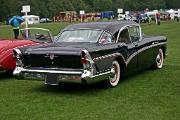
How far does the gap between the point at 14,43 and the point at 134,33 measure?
2993 mm

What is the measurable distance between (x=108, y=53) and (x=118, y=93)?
0.87m

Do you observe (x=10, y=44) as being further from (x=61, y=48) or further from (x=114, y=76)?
(x=114, y=76)

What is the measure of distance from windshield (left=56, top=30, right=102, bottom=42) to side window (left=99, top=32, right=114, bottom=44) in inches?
3.5

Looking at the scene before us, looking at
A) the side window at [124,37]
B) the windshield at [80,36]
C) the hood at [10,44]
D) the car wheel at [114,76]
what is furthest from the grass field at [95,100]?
the windshield at [80,36]

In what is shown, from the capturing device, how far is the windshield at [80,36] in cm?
988

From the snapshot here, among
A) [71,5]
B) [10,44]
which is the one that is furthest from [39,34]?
[71,5]

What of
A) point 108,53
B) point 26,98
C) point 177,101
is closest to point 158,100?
point 177,101

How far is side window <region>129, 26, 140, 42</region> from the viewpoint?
1084 centimetres

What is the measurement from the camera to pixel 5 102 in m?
8.47

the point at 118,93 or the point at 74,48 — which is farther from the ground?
the point at 74,48

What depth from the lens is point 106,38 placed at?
9.92m

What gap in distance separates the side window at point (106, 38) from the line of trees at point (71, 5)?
10011 cm

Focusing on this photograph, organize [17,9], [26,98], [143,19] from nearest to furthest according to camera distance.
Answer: [26,98], [143,19], [17,9]

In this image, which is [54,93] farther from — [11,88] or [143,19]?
[143,19]
